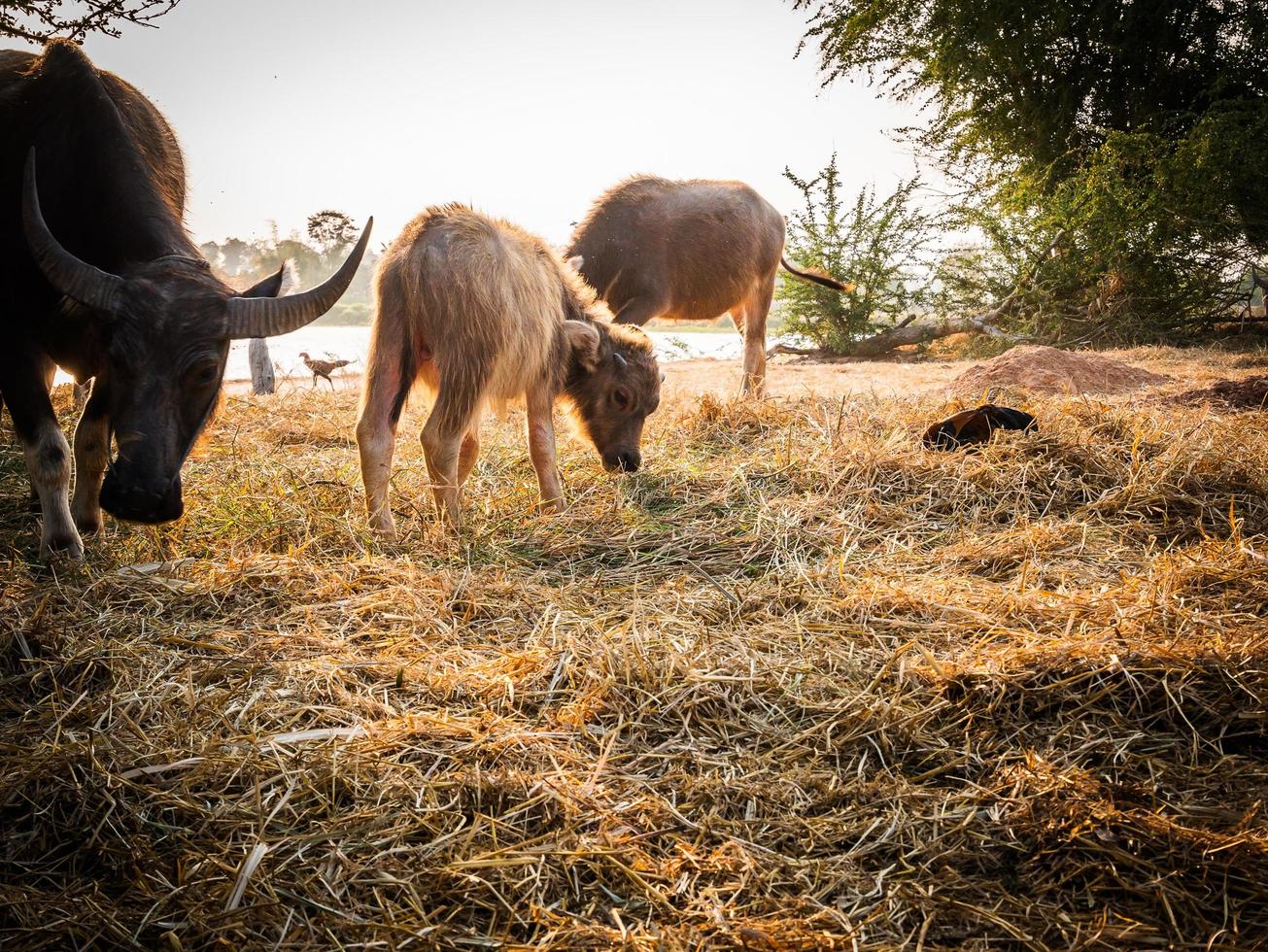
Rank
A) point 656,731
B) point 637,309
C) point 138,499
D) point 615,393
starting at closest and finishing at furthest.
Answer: point 656,731 < point 138,499 < point 615,393 < point 637,309

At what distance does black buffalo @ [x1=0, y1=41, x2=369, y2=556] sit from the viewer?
2742 millimetres

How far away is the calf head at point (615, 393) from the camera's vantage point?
4652 millimetres

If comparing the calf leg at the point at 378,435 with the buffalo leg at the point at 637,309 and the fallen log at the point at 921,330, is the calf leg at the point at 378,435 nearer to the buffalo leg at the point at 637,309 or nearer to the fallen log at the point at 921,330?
the buffalo leg at the point at 637,309

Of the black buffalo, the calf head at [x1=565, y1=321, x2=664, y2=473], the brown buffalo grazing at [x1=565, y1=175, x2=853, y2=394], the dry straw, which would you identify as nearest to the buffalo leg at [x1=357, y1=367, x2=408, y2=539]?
the dry straw

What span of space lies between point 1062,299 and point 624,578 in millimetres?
13326

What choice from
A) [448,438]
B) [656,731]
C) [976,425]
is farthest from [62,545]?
[976,425]

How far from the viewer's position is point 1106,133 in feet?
40.5

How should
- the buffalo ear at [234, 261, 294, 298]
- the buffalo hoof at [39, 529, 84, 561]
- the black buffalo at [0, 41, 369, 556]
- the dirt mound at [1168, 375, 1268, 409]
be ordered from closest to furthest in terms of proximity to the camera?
1. the black buffalo at [0, 41, 369, 556]
2. the buffalo hoof at [39, 529, 84, 561]
3. the buffalo ear at [234, 261, 294, 298]
4. the dirt mound at [1168, 375, 1268, 409]

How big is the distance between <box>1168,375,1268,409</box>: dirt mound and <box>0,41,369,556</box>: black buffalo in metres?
6.47

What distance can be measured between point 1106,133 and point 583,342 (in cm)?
1310

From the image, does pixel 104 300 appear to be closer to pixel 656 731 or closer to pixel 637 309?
pixel 656 731

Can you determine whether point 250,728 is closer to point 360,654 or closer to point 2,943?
→ point 360,654

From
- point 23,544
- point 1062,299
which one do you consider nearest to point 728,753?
point 23,544

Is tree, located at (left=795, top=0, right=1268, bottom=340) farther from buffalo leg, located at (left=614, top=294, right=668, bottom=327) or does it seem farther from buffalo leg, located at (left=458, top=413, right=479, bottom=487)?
buffalo leg, located at (left=458, top=413, right=479, bottom=487)
